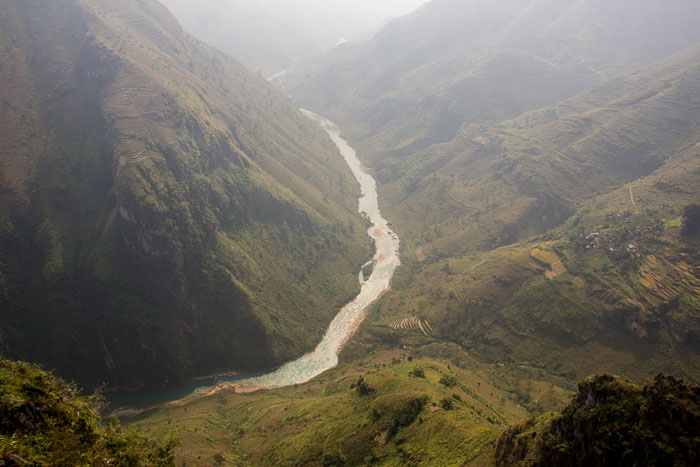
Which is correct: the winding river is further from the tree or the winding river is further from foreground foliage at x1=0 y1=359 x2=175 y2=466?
the tree

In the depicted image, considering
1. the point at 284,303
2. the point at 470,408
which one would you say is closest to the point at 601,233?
the point at 470,408

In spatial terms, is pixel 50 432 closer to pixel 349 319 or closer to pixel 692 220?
pixel 349 319

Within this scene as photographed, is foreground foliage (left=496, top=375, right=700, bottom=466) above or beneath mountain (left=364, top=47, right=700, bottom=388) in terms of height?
above

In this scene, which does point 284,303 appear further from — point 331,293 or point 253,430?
point 253,430

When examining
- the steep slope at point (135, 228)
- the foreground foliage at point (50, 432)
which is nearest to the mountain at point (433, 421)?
the steep slope at point (135, 228)

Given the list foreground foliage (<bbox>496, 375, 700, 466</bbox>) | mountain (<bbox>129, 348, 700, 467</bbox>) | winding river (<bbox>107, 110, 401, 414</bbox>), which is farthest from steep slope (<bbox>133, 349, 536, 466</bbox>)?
foreground foliage (<bbox>496, 375, 700, 466</bbox>)
